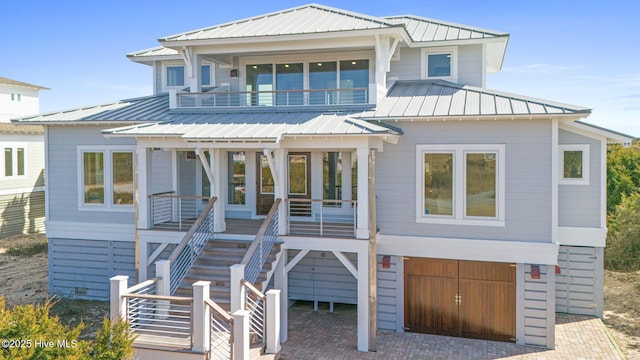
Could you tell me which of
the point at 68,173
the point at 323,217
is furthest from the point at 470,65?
the point at 68,173

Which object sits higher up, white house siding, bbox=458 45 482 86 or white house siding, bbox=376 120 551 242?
white house siding, bbox=458 45 482 86

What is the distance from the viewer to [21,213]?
2584 centimetres

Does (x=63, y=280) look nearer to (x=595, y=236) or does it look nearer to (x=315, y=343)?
(x=315, y=343)

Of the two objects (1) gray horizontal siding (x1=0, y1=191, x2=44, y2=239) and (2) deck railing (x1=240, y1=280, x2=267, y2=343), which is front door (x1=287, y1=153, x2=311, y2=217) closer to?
(2) deck railing (x1=240, y1=280, x2=267, y2=343)

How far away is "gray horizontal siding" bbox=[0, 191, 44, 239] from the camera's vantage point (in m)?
24.9

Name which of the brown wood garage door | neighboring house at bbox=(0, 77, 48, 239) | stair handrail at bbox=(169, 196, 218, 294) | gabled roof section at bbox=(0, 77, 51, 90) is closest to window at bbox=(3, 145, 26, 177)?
neighboring house at bbox=(0, 77, 48, 239)

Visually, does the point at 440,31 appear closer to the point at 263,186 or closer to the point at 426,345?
the point at 263,186

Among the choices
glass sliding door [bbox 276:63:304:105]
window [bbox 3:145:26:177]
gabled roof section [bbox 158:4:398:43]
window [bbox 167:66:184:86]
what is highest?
gabled roof section [bbox 158:4:398:43]

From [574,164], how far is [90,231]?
1410 cm

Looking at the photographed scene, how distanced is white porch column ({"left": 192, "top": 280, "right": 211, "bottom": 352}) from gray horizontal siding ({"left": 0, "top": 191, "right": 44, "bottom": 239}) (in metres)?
21.2

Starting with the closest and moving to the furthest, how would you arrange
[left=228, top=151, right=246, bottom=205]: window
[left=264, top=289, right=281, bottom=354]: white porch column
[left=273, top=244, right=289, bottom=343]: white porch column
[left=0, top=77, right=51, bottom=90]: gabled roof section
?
[left=264, top=289, right=281, bottom=354]: white porch column
[left=273, top=244, right=289, bottom=343]: white porch column
[left=228, top=151, right=246, bottom=205]: window
[left=0, top=77, right=51, bottom=90]: gabled roof section

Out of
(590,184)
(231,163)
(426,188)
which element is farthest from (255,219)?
(590,184)

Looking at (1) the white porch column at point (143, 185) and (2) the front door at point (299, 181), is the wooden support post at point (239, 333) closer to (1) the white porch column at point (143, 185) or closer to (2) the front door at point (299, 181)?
(1) the white porch column at point (143, 185)

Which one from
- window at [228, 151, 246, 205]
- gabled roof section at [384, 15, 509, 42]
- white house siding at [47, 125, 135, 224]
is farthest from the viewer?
window at [228, 151, 246, 205]
